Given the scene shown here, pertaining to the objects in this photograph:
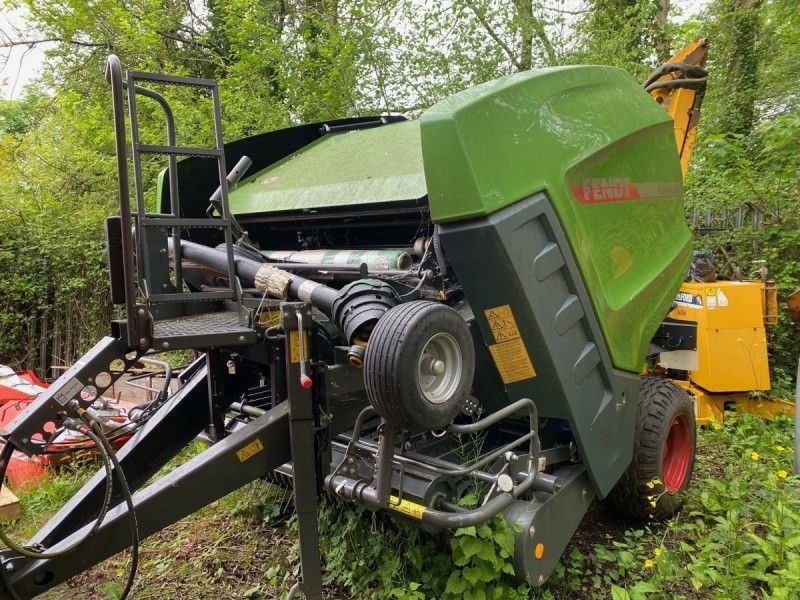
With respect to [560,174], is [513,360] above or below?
below

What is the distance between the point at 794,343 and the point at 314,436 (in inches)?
224

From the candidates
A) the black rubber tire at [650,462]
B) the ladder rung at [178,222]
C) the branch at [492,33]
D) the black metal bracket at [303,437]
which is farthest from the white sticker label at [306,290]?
the branch at [492,33]

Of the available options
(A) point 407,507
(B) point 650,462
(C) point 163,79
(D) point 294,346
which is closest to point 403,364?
(D) point 294,346

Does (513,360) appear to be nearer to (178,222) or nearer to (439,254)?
(439,254)

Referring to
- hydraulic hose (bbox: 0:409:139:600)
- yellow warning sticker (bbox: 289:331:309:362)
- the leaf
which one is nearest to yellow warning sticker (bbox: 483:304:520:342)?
yellow warning sticker (bbox: 289:331:309:362)

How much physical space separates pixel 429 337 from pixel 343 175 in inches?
60.4

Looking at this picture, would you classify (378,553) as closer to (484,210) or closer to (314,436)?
(314,436)

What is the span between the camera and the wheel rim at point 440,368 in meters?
1.97

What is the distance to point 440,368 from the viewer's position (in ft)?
6.58

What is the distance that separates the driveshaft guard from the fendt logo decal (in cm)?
29

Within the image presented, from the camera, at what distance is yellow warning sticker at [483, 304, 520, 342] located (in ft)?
7.45

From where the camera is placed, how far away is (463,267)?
2.25m

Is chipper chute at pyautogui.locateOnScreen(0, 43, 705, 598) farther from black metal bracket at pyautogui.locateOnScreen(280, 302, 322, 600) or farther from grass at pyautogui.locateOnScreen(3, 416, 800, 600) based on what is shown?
grass at pyautogui.locateOnScreen(3, 416, 800, 600)

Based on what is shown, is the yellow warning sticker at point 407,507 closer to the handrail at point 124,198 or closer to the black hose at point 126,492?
the black hose at point 126,492
